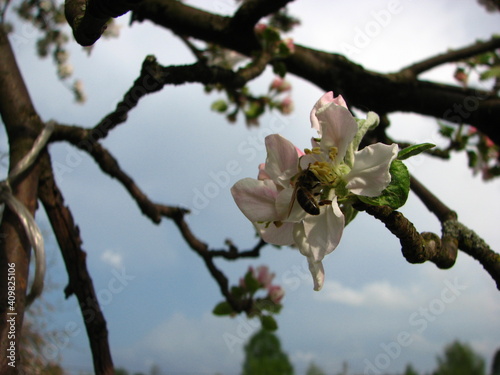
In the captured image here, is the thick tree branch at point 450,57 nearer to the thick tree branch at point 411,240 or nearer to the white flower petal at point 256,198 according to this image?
the thick tree branch at point 411,240

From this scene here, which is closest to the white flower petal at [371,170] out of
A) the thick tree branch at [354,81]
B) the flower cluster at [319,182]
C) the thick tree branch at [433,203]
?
the flower cluster at [319,182]

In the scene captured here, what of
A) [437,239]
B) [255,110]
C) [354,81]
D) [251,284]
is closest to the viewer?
[437,239]

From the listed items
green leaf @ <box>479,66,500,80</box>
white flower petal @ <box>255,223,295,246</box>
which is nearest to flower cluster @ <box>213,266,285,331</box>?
white flower petal @ <box>255,223,295,246</box>

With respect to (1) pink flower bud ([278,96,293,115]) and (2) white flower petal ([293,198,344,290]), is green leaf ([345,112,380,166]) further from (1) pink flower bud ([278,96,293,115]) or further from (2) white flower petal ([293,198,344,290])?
(1) pink flower bud ([278,96,293,115])

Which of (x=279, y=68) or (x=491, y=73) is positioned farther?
(x=491, y=73)

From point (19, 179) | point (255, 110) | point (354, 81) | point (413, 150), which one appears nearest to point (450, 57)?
point (354, 81)

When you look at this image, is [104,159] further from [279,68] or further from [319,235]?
[319,235]
